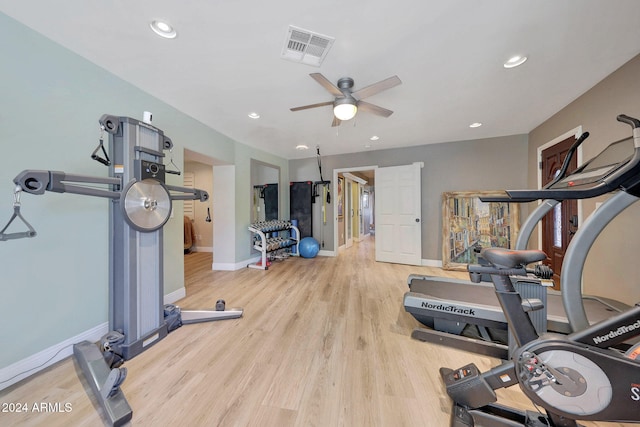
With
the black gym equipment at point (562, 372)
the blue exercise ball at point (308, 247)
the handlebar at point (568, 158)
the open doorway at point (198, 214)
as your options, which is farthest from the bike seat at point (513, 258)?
the open doorway at point (198, 214)

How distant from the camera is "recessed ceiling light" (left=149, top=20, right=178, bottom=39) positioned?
1499mm

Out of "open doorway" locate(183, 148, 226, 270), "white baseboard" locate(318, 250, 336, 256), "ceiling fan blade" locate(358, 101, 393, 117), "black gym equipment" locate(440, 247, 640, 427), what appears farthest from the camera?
"open doorway" locate(183, 148, 226, 270)

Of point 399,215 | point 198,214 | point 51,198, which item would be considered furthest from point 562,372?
point 198,214

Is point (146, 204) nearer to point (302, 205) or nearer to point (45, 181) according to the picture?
point (45, 181)

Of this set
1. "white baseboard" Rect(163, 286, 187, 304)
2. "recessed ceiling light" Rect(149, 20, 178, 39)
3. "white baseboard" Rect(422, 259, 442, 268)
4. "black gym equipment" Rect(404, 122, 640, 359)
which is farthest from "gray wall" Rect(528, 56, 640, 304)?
"white baseboard" Rect(163, 286, 187, 304)

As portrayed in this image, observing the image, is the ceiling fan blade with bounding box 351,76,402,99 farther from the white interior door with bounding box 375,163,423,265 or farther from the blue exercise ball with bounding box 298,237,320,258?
the blue exercise ball with bounding box 298,237,320,258

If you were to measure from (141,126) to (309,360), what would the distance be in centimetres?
233

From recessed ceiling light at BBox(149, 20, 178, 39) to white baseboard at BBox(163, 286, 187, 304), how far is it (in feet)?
8.73

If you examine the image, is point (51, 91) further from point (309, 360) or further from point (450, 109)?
point (450, 109)

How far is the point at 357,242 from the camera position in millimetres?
7375

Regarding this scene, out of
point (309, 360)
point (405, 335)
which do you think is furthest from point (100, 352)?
point (405, 335)

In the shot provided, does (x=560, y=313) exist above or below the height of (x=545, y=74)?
below

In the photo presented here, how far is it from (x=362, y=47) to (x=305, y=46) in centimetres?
46

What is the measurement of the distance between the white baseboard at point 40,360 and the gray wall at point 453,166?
15.5 ft
